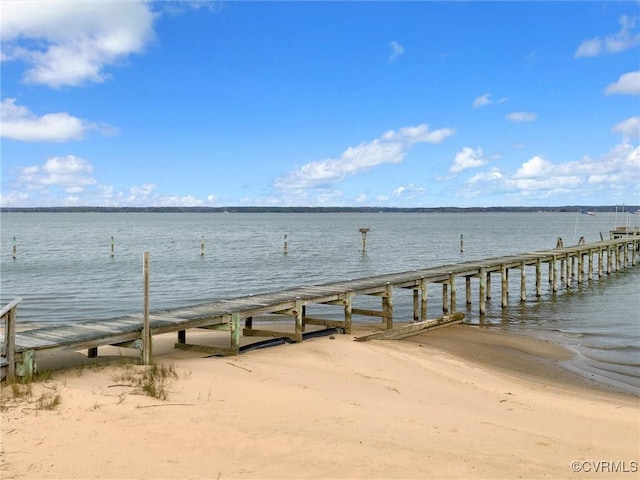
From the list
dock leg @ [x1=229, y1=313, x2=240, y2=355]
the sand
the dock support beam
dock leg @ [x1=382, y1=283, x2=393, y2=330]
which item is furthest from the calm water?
the dock support beam

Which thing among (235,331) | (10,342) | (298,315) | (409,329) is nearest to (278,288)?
(409,329)

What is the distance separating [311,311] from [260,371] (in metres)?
12.1

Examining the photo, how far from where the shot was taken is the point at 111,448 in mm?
5980

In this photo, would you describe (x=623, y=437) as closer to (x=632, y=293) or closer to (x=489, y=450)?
(x=489, y=450)

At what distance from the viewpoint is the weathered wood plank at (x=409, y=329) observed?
614 inches

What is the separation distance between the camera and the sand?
574 cm

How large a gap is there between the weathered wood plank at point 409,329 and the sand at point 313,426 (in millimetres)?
3526

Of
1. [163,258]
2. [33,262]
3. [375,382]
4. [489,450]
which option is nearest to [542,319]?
[375,382]

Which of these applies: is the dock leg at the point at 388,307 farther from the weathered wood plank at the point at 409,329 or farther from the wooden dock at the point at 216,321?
the weathered wood plank at the point at 409,329

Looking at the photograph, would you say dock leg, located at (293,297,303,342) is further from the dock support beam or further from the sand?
the dock support beam

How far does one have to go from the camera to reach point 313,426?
23.2ft

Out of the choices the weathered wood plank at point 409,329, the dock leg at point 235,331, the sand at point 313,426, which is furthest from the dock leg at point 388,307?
the dock leg at point 235,331

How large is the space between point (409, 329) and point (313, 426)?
10419mm

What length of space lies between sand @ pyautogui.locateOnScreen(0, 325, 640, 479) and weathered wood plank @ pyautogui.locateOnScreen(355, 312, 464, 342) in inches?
139
